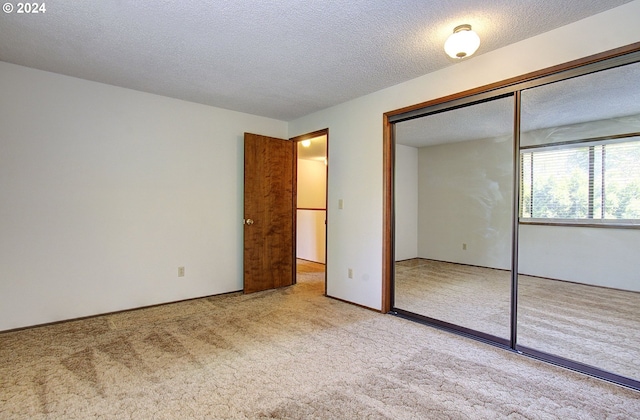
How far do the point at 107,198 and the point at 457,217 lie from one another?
13.7 ft

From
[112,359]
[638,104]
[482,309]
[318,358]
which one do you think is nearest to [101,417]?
[112,359]

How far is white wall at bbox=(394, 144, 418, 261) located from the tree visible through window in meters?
1.33

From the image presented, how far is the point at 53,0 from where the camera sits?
6.52ft

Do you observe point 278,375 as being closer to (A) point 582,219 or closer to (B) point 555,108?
(A) point 582,219

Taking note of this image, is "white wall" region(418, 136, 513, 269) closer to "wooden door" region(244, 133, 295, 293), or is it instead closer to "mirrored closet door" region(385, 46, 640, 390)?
"mirrored closet door" region(385, 46, 640, 390)

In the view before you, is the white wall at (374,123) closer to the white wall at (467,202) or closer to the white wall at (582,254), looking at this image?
the white wall at (467,202)

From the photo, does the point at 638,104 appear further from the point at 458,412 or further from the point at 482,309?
the point at 458,412

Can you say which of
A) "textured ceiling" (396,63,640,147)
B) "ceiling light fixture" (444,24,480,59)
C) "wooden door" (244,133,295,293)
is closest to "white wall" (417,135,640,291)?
"textured ceiling" (396,63,640,147)

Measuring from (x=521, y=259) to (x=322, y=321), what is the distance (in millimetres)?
1998

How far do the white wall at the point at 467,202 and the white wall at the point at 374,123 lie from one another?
793 mm

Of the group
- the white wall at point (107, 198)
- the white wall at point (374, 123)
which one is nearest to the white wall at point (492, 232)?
the white wall at point (374, 123)

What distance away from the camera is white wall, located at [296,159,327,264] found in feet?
21.7

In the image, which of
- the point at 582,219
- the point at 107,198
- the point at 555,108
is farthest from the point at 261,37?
the point at 582,219

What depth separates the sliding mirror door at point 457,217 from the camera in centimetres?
320
